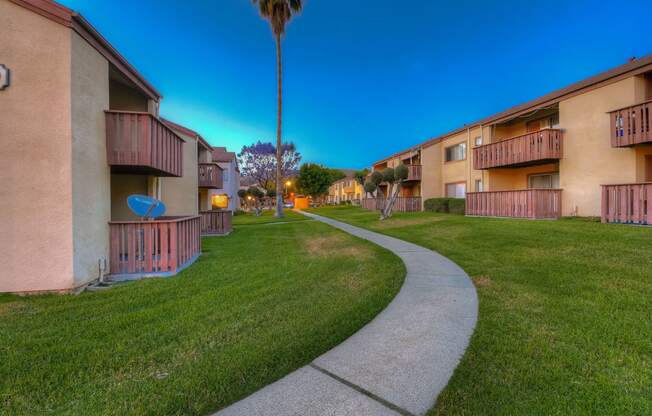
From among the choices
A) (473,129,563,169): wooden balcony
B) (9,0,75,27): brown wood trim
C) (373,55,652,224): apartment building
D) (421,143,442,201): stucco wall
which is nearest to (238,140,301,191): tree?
(421,143,442,201): stucco wall

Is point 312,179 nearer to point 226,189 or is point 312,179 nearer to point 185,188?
point 226,189

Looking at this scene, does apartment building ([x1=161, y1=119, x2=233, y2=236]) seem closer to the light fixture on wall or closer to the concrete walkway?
the light fixture on wall

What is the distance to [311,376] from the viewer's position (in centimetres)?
241

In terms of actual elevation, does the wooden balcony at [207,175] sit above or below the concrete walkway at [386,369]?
above

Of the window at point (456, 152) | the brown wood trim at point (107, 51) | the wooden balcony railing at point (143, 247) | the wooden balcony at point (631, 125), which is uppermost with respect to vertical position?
the window at point (456, 152)

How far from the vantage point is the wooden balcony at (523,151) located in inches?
516

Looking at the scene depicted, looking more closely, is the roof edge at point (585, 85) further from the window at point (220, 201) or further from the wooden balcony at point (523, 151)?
the window at point (220, 201)

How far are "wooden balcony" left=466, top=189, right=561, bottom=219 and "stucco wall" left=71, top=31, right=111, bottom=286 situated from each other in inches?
643

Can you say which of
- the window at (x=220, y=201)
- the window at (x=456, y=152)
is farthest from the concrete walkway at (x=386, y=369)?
the window at (x=220, y=201)

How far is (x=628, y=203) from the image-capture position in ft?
31.3

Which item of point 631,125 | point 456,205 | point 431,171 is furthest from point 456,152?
point 631,125

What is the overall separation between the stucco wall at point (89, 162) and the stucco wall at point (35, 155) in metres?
0.15

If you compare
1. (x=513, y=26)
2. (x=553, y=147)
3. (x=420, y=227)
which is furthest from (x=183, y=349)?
(x=513, y=26)

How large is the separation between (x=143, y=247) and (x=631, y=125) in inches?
628
